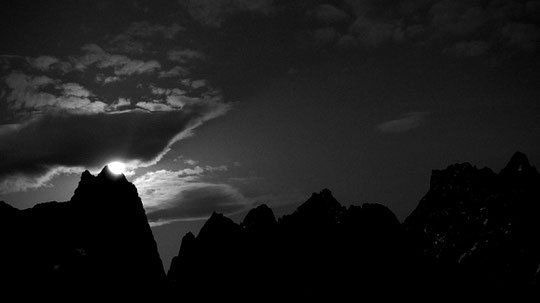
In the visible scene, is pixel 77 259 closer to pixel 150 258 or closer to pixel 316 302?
pixel 150 258

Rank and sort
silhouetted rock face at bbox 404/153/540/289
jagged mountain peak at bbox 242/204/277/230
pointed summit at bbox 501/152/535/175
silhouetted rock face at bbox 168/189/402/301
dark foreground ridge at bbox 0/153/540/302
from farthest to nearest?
1. pointed summit at bbox 501/152/535/175
2. silhouetted rock face at bbox 404/153/540/289
3. jagged mountain peak at bbox 242/204/277/230
4. silhouetted rock face at bbox 168/189/402/301
5. dark foreground ridge at bbox 0/153/540/302

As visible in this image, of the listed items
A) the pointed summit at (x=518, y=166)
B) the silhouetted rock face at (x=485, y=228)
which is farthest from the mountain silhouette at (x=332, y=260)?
the pointed summit at (x=518, y=166)

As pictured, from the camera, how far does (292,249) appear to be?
102938mm

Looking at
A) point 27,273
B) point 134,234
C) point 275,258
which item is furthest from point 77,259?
point 275,258

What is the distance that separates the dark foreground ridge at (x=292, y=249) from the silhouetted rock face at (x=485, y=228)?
0.57 meters

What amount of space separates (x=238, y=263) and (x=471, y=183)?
15213 centimetres

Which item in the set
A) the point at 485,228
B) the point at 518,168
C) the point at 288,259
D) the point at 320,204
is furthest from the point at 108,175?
the point at 518,168

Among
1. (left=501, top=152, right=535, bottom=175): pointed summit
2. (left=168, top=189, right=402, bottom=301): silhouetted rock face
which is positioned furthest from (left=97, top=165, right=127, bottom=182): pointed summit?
(left=501, top=152, right=535, bottom=175): pointed summit

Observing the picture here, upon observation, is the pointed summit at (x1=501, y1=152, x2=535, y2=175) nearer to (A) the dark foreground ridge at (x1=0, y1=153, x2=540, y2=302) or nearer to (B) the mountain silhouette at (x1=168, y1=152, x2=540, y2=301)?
(A) the dark foreground ridge at (x1=0, y1=153, x2=540, y2=302)

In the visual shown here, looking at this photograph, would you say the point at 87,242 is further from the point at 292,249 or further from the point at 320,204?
the point at 320,204

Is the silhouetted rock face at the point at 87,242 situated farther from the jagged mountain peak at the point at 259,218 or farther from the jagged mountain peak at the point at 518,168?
the jagged mountain peak at the point at 518,168

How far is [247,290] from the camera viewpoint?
89312mm

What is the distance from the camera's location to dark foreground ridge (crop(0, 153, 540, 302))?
1545 inches

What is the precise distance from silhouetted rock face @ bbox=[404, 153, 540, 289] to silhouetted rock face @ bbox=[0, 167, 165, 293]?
84.5 metres
